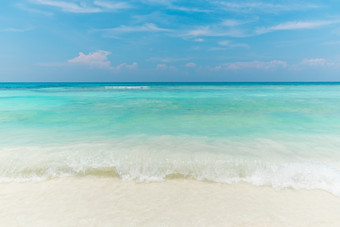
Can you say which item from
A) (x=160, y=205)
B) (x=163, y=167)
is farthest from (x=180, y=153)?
(x=160, y=205)

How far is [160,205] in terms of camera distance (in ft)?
9.41

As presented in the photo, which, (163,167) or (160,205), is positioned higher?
(163,167)

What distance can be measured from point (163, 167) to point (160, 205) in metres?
1.18

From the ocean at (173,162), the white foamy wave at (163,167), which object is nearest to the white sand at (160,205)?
the ocean at (173,162)

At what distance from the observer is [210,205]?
2867 millimetres

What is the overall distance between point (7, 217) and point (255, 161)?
4194 mm

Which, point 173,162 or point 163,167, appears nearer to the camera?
point 163,167

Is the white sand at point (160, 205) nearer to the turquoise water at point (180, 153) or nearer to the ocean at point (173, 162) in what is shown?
the ocean at point (173, 162)

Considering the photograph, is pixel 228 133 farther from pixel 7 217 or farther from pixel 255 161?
pixel 7 217

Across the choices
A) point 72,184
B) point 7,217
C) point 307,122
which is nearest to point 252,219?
point 72,184

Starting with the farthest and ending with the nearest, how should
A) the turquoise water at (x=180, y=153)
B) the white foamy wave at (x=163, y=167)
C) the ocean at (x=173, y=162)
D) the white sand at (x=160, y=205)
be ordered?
the turquoise water at (x=180, y=153) < the white foamy wave at (x=163, y=167) < the ocean at (x=173, y=162) < the white sand at (x=160, y=205)

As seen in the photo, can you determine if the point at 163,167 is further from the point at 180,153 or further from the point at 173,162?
the point at 180,153

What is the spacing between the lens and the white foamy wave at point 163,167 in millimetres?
3582

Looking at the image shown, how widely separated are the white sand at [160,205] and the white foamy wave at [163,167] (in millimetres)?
242
